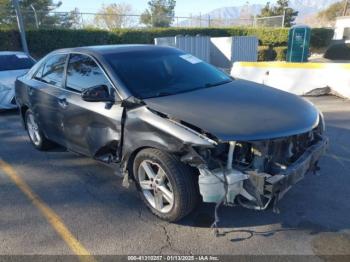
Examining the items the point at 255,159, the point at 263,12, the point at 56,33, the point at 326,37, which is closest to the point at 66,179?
the point at 255,159

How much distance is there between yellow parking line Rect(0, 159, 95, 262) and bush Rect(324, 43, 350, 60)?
80.9 feet

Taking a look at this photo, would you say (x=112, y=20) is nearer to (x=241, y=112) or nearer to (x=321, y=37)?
(x=321, y=37)

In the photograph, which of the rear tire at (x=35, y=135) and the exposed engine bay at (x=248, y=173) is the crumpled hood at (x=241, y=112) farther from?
the rear tire at (x=35, y=135)

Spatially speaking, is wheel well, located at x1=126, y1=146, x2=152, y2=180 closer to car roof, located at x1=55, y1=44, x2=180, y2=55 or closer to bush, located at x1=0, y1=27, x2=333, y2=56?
car roof, located at x1=55, y1=44, x2=180, y2=55

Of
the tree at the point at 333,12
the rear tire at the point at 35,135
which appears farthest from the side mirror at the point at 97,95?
the tree at the point at 333,12

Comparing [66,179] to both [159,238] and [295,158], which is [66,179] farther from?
[295,158]

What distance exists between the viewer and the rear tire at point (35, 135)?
5.43 meters

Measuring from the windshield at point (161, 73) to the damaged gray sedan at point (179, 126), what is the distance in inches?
0.5

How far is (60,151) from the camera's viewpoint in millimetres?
5598

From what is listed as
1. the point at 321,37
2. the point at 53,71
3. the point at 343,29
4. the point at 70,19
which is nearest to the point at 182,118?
the point at 53,71

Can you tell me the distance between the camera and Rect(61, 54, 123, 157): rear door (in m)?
3.73

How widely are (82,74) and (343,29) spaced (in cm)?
3412

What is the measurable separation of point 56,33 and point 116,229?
19.0m

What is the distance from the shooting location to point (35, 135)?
565 centimetres
